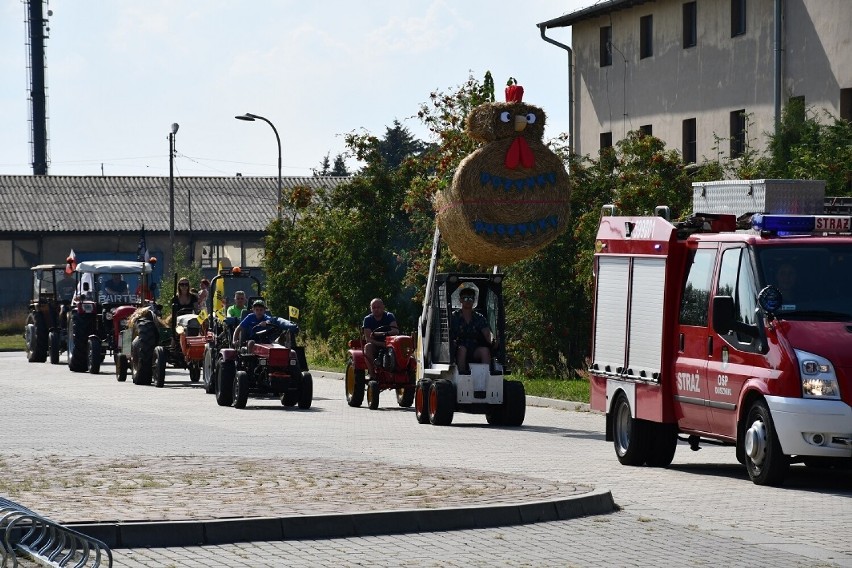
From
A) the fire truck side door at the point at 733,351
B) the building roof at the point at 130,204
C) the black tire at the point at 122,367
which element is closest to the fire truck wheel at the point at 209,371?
the black tire at the point at 122,367

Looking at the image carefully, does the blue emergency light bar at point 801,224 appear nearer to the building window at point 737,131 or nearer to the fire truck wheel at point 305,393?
the fire truck wheel at point 305,393

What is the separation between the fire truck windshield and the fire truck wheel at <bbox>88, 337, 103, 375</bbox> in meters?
24.2

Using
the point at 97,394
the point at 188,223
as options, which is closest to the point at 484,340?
the point at 97,394

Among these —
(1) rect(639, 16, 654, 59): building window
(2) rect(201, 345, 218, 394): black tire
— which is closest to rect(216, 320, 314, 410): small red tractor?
(2) rect(201, 345, 218, 394): black tire

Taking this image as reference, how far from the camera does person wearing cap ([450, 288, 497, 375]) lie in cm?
2275

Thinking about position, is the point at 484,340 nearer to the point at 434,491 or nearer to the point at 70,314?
the point at 434,491

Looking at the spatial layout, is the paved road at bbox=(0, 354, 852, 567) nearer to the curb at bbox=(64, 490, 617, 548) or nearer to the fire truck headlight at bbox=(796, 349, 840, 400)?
the curb at bbox=(64, 490, 617, 548)

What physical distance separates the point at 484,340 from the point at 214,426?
12.6 ft

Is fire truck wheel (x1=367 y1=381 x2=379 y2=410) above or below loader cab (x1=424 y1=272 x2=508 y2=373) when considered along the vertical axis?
below

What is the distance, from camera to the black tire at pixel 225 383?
2592 cm

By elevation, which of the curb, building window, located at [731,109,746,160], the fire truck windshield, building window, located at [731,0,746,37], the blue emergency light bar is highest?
building window, located at [731,0,746,37]

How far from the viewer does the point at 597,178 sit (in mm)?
31656

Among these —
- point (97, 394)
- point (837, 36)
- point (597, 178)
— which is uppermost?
point (837, 36)

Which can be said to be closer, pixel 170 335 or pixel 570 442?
pixel 570 442
